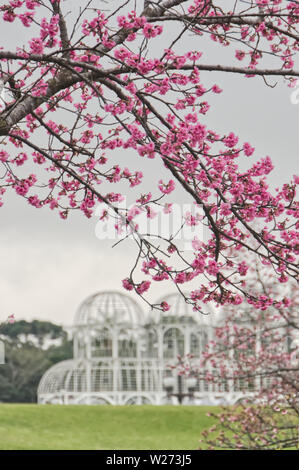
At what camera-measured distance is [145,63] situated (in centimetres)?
598

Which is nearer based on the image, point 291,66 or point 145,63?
point 145,63

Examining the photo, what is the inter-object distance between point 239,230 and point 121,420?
69.3 ft

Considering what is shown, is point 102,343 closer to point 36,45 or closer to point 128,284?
point 128,284

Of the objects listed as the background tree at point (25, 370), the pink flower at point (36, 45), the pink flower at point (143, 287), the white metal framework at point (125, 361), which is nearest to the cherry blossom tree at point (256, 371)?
the pink flower at point (143, 287)

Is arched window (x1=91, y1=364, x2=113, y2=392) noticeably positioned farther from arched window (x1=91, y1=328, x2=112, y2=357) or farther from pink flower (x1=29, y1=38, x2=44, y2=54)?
pink flower (x1=29, y1=38, x2=44, y2=54)

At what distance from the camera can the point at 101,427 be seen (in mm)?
25688

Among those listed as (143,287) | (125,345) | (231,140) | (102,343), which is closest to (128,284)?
(143,287)

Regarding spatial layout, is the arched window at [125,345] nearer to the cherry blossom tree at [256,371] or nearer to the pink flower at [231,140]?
the cherry blossom tree at [256,371]

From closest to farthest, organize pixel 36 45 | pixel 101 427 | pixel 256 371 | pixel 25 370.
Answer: pixel 36 45, pixel 256 371, pixel 101 427, pixel 25 370

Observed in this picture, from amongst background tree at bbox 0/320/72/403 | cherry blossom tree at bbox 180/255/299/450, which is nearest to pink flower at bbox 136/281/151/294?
cherry blossom tree at bbox 180/255/299/450

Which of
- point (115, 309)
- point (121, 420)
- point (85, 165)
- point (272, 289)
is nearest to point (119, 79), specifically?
point (85, 165)

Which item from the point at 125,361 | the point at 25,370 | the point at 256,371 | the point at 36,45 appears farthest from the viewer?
the point at 25,370

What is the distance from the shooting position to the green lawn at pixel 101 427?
22.5 metres
